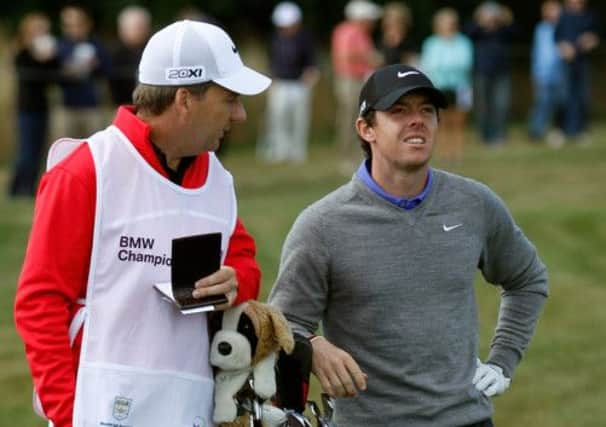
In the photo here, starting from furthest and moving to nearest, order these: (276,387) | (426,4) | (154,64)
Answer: (426,4)
(276,387)
(154,64)

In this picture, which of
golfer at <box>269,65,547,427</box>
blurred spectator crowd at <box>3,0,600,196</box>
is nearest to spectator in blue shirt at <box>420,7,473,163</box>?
blurred spectator crowd at <box>3,0,600,196</box>

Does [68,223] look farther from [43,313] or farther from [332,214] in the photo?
[332,214]

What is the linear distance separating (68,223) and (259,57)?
93.7ft

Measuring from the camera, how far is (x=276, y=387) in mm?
4934

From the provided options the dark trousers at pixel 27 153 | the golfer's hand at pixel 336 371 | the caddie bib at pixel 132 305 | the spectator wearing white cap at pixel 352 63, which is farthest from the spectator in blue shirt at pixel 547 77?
the caddie bib at pixel 132 305

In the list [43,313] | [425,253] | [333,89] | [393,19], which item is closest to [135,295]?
[43,313]

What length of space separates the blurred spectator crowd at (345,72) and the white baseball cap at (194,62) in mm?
11635

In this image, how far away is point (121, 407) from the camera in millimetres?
4473

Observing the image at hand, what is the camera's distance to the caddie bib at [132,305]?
175 inches

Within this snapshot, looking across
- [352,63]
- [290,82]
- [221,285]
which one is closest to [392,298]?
[221,285]

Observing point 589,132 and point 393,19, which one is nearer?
point 393,19

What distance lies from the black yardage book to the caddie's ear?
11.2 inches

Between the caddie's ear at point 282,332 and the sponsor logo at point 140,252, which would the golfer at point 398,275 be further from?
the sponsor logo at point 140,252

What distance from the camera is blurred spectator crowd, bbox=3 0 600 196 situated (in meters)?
18.5
